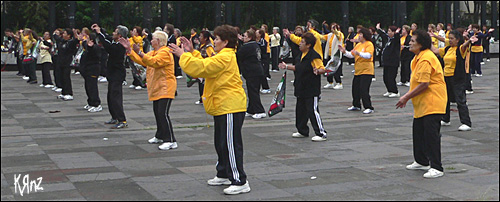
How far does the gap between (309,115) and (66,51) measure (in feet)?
26.5

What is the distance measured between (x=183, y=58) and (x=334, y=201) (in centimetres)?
192

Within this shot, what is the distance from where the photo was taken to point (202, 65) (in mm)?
6934

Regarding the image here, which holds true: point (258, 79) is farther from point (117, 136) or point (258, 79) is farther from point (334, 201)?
point (334, 201)

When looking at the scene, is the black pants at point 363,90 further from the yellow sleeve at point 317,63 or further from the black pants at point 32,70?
the black pants at point 32,70

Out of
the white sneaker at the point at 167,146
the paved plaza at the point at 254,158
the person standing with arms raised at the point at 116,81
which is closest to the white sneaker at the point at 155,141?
the paved plaza at the point at 254,158

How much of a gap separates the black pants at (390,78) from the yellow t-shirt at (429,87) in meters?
9.28

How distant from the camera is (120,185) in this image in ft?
24.8

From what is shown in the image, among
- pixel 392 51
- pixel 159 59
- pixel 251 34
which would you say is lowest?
pixel 392 51

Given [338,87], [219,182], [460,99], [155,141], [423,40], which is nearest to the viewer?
[219,182]

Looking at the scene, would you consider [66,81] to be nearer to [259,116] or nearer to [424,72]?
[259,116]

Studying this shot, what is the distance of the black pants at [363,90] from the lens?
558 inches

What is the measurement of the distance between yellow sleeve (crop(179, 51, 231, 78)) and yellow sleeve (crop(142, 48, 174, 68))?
2.45 m

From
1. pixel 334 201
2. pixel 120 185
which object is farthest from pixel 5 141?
pixel 334 201

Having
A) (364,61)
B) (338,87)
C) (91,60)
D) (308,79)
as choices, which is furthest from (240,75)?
(338,87)
